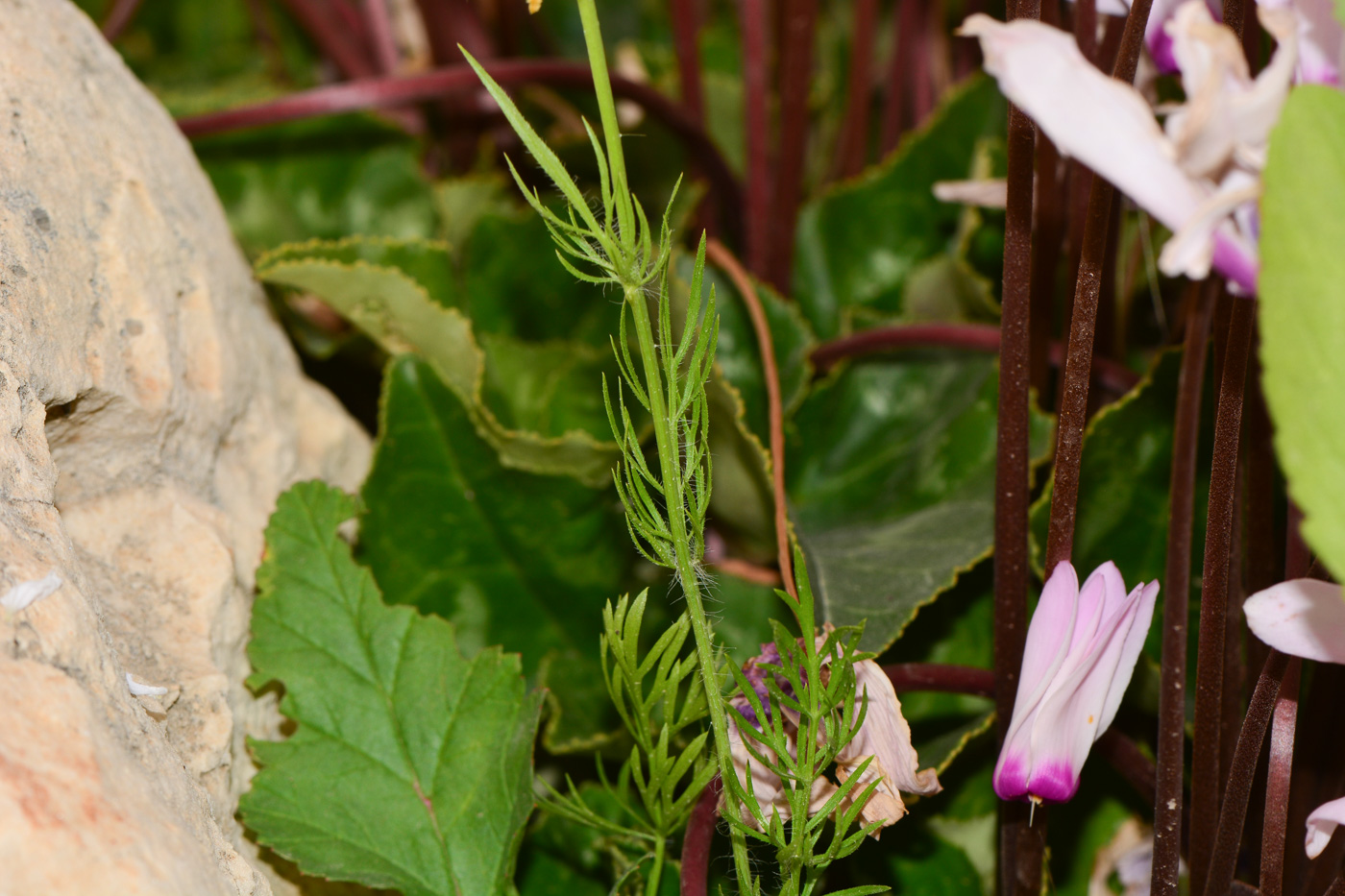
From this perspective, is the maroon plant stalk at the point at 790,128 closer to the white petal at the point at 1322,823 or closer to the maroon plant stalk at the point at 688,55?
the maroon plant stalk at the point at 688,55

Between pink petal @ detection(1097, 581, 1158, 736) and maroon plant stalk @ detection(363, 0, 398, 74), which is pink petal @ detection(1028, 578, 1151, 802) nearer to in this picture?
pink petal @ detection(1097, 581, 1158, 736)

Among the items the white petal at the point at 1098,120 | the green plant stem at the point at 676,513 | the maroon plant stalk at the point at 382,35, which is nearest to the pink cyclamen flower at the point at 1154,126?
the white petal at the point at 1098,120

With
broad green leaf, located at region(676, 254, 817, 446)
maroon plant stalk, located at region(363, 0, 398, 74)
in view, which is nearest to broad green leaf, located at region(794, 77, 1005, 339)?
broad green leaf, located at region(676, 254, 817, 446)

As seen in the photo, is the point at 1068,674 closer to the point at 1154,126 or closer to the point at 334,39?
the point at 1154,126

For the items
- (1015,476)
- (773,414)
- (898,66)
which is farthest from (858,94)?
(1015,476)

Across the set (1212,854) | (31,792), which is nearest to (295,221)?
(31,792)

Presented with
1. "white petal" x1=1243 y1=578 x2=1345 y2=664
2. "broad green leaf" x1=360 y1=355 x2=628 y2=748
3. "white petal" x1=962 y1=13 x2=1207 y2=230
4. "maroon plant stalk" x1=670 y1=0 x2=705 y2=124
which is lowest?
"broad green leaf" x1=360 y1=355 x2=628 y2=748
